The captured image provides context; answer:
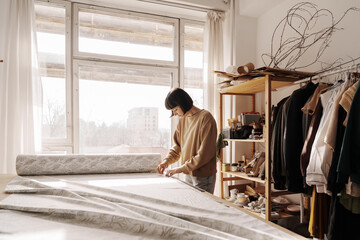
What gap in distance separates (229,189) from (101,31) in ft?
7.67

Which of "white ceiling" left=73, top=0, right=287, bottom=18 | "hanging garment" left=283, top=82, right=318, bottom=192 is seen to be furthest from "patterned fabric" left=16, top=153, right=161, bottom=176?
"white ceiling" left=73, top=0, right=287, bottom=18

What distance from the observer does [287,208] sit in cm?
226

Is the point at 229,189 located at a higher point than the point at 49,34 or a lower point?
lower

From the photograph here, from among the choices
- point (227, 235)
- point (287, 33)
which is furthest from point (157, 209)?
point (287, 33)

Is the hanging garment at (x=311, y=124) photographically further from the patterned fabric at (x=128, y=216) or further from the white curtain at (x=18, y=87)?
the white curtain at (x=18, y=87)

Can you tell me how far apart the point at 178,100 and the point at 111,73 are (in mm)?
1360

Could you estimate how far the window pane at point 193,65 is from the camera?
3100 mm

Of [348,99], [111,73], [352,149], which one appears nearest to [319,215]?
[352,149]

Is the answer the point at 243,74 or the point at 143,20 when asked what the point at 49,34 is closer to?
the point at 143,20

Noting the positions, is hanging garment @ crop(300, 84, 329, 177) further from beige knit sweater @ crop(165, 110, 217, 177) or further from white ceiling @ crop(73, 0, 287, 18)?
white ceiling @ crop(73, 0, 287, 18)

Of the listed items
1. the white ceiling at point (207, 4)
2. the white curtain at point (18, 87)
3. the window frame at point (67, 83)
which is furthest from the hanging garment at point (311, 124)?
the white curtain at point (18, 87)

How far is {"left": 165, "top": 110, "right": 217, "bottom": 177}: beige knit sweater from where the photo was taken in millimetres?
1703

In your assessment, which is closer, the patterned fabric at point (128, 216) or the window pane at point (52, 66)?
the patterned fabric at point (128, 216)

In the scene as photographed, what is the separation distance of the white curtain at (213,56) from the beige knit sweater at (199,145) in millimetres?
1075
